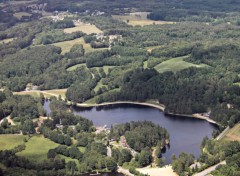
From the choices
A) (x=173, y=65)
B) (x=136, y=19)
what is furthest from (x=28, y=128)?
(x=136, y=19)

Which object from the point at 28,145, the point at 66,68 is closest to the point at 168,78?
the point at 66,68

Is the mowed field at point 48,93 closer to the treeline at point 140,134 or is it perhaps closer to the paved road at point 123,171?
the treeline at point 140,134

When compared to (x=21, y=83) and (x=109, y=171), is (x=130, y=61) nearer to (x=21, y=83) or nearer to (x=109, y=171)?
(x=21, y=83)

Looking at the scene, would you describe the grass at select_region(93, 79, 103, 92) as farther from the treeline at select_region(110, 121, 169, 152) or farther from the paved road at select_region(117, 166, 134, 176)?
the paved road at select_region(117, 166, 134, 176)

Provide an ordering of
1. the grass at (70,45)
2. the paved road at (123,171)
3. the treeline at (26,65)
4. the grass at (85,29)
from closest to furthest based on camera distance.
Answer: the paved road at (123,171) → the treeline at (26,65) → the grass at (70,45) → the grass at (85,29)

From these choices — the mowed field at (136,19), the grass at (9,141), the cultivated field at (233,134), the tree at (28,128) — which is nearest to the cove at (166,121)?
the cultivated field at (233,134)

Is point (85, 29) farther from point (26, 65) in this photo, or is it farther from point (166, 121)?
point (166, 121)
